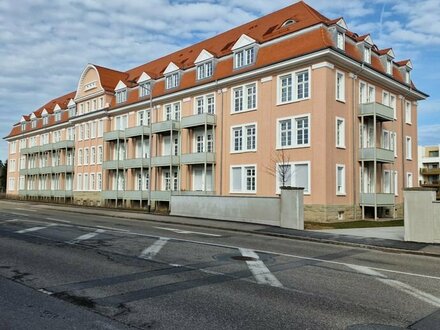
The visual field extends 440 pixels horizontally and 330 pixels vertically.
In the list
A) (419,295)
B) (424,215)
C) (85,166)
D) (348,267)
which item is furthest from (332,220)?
(85,166)

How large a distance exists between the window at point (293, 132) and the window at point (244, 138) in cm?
246

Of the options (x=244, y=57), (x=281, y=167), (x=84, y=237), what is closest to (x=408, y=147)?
(x=281, y=167)

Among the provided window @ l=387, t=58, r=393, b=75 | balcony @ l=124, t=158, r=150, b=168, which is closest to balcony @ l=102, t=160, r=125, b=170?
balcony @ l=124, t=158, r=150, b=168

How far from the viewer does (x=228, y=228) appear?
801 inches

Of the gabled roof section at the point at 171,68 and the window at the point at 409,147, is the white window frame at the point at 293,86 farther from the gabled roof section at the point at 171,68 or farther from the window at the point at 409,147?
the window at the point at 409,147

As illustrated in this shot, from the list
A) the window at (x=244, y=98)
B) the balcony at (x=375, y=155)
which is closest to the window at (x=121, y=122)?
the window at (x=244, y=98)

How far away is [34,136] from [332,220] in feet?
182

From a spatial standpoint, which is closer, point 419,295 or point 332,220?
point 419,295

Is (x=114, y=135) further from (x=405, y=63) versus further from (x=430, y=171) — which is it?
(x=430, y=171)

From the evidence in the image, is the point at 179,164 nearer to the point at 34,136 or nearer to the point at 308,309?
the point at 308,309

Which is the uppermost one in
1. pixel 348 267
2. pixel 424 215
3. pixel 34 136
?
pixel 34 136

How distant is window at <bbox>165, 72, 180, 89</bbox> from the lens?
4033 centimetres

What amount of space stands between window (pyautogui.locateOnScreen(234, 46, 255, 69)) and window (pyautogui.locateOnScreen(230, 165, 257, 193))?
7.99 metres

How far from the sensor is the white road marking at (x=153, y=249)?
11062 mm
